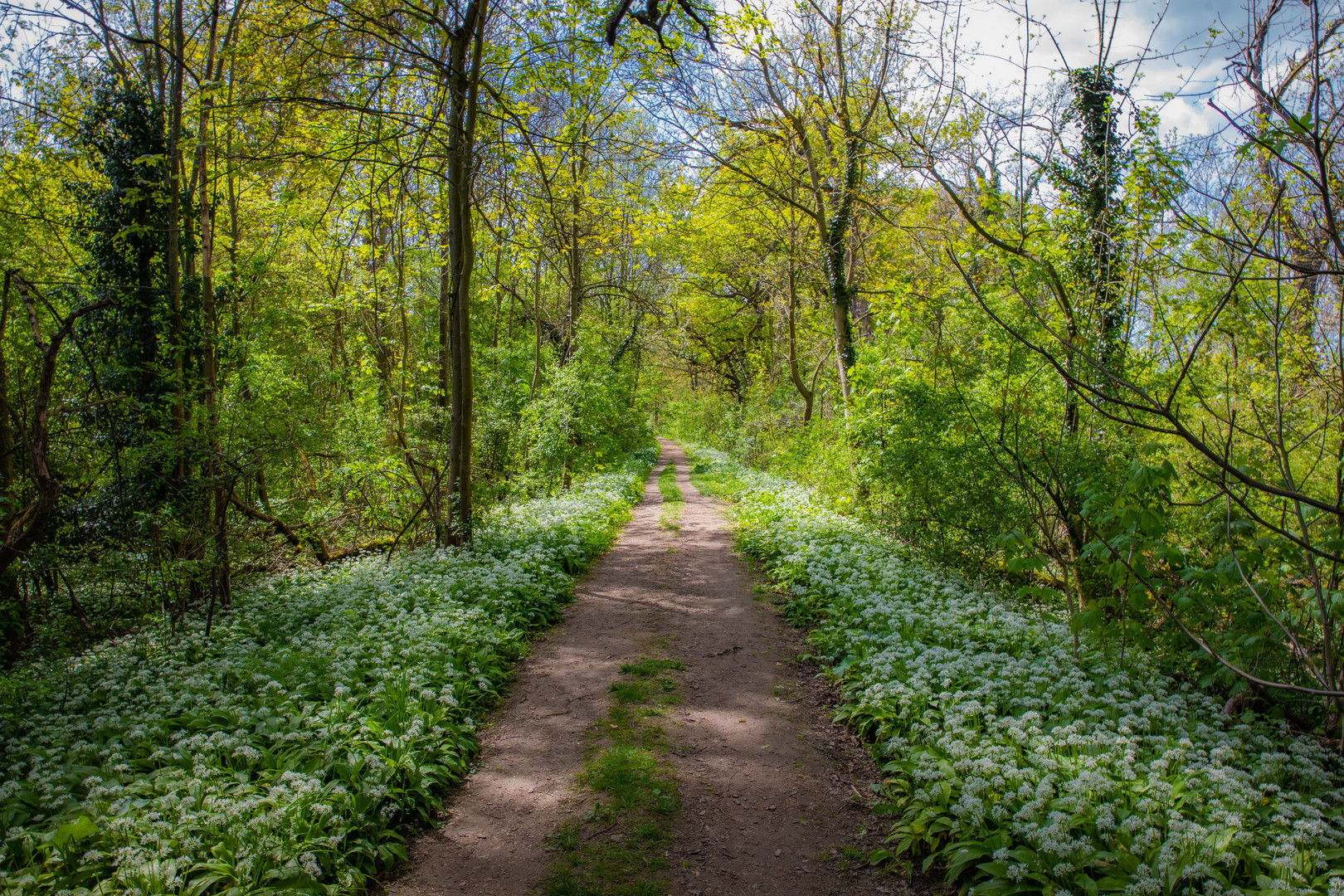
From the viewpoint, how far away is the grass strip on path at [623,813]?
3.44 metres

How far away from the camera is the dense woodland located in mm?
4414

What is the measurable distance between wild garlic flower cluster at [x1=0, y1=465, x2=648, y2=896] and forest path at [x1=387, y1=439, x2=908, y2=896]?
29 centimetres

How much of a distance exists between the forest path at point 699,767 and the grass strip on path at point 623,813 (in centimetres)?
9

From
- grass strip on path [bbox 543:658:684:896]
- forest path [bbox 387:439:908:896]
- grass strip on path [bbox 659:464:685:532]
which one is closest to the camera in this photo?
grass strip on path [bbox 543:658:684:896]

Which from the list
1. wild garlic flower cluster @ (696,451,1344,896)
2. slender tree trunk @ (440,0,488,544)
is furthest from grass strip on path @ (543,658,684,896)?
slender tree trunk @ (440,0,488,544)

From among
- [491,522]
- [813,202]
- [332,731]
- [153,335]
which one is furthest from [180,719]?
[813,202]

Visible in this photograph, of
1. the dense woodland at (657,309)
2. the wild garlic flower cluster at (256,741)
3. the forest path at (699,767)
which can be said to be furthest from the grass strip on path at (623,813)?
the dense woodland at (657,309)

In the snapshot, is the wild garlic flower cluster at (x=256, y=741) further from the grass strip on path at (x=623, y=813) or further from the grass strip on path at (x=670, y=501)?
the grass strip on path at (x=670, y=501)

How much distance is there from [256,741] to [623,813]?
7.72 ft

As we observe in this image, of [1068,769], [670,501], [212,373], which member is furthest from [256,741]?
[670,501]

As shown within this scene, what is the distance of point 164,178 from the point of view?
9453mm

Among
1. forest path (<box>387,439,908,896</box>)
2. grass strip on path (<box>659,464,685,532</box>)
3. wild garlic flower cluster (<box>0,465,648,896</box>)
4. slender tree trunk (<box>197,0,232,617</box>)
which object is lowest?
forest path (<box>387,439,908,896</box>)

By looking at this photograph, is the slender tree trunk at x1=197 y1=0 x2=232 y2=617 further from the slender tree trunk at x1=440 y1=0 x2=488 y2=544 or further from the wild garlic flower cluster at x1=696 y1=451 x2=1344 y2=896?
the wild garlic flower cluster at x1=696 y1=451 x2=1344 y2=896

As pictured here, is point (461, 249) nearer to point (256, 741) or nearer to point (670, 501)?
point (256, 741)
